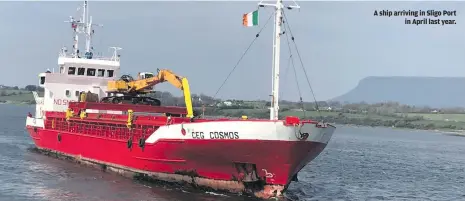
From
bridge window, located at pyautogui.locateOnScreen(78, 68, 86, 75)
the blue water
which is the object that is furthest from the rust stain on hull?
bridge window, located at pyautogui.locateOnScreen(78, 68, 86, 75)

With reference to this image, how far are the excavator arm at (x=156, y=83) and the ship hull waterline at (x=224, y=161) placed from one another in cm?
357

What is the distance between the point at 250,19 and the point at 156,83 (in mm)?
11501

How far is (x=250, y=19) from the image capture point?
2233 centimetres

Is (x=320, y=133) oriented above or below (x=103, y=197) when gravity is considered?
above

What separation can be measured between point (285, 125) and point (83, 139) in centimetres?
1519

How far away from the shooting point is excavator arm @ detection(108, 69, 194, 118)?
95.2ft

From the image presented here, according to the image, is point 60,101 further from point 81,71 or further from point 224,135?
point 224,135

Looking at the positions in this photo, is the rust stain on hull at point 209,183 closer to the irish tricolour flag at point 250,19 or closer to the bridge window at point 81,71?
the irish tricolour flag at point 250,19

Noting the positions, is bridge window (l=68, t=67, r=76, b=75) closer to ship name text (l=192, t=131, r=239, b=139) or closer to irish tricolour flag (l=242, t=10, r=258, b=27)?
ship name text (l=192, t=131, r=239, b=139)

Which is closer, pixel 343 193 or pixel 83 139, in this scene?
pixel 343 193

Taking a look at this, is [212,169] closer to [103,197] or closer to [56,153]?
[103,197]

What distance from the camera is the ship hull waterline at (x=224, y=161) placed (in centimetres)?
2252

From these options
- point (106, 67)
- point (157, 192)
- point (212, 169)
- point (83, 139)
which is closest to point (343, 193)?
point (212, 169)

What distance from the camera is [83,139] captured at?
107 feet
